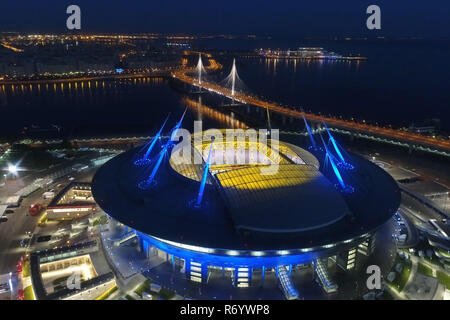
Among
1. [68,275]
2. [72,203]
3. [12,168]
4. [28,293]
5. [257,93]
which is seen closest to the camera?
[28,293]

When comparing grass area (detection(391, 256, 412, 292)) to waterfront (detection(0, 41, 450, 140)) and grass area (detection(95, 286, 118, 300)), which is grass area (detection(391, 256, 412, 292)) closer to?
grass area (detection(95, 286, 118, 300))

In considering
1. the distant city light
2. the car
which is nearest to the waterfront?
the distant city light

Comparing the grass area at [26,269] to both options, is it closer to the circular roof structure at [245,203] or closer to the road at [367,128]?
the circular roof structure at [245,203]

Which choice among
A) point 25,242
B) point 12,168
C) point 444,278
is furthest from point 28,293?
point 444,278

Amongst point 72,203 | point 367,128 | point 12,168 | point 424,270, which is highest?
point 367,128

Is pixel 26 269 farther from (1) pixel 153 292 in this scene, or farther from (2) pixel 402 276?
(2) pixel 402 276

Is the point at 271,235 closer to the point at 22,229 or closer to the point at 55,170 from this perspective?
the point at 22,229
